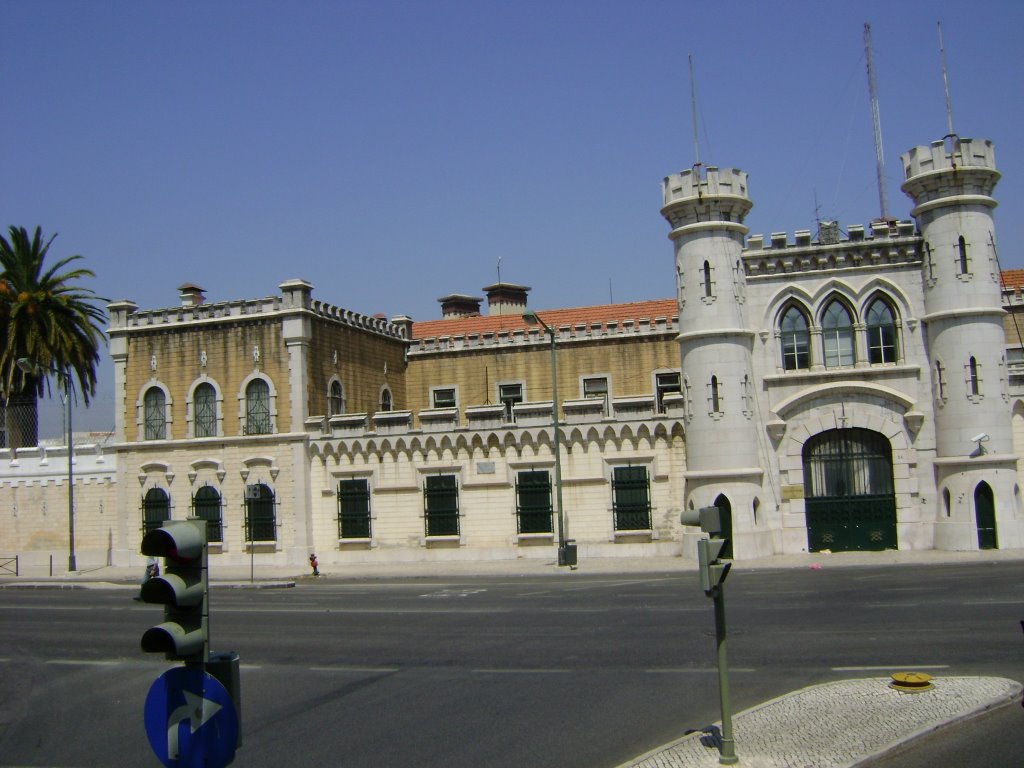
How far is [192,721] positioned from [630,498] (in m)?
28.7

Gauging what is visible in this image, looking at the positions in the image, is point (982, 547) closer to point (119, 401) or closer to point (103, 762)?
point (103, 762)

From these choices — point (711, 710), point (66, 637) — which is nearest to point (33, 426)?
point (66, 637)

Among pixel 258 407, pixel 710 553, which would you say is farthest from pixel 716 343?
pixel 710 553

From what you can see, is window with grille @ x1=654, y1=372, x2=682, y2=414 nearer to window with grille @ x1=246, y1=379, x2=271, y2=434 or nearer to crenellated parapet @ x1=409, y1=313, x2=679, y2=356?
crenellated parapet @ x1=409, y1=313, x2=679, y2=356

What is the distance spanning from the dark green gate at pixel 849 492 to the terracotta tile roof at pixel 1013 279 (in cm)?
1050

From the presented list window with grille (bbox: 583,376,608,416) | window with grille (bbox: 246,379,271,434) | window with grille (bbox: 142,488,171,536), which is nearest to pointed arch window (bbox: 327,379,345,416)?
window with grille (bbox: 246,379,271,434)

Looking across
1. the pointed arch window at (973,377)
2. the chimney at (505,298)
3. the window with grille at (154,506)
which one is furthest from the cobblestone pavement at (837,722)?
the chimney at (505,298)

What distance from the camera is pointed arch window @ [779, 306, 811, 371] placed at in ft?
106

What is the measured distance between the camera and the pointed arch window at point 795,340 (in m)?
32.3

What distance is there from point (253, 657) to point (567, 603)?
7.45m

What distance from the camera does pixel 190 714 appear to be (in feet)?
17.5

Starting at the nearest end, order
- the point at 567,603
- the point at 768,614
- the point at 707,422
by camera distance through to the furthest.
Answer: the point at 768,614 < the point at 567,603 < the point at 707,422

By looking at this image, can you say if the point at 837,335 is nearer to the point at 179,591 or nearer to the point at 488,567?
the point at 488,567

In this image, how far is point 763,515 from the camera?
104 ft
